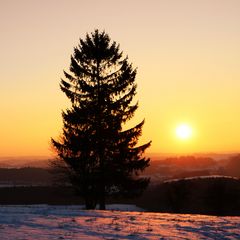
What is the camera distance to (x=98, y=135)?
30906 mm

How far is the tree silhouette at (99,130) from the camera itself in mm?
30984

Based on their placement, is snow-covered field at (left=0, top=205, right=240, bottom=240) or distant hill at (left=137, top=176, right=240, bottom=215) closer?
snow-covered field at (left=0, top=205, right=240, bottom=240)

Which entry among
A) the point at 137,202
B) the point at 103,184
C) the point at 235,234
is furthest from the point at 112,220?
the point at 137,202

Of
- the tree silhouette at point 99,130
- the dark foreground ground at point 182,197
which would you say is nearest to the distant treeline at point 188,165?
the dark foreground ground at point 182,197

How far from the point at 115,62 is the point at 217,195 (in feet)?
61.3

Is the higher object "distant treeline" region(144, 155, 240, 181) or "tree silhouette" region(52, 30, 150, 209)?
"distant treeline" region(144, 155, 240, 181)

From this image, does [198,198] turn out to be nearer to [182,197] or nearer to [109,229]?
[182,197]

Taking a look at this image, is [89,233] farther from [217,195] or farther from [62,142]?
[217,195]

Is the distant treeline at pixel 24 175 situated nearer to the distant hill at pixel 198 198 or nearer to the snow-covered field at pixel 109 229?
the distant hill at pixel 198 198

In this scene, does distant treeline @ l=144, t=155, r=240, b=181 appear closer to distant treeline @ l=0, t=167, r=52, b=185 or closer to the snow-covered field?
distant treeline @ l=0, t=167, r=52, b=185

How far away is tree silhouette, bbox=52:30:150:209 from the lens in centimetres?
3098

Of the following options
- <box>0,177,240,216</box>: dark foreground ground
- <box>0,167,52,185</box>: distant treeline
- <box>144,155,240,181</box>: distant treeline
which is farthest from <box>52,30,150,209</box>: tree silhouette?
<box>144,155,240,181</box>: distant treeline

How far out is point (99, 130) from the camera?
3089cm

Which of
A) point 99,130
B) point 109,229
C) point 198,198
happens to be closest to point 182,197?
point 198,198
